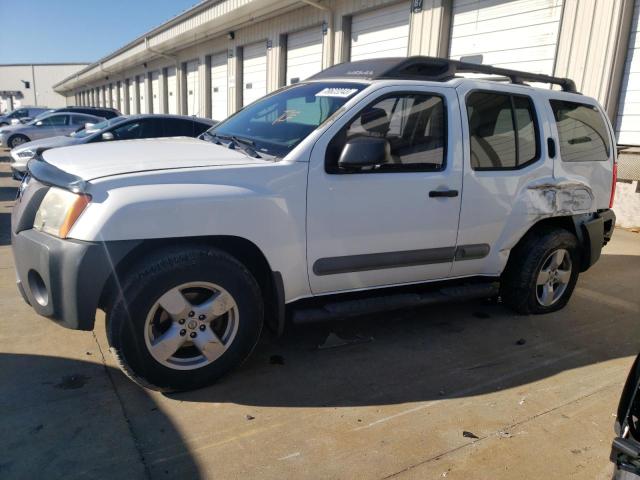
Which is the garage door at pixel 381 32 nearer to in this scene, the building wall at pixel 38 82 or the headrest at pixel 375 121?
the headrest at pixel 375 121

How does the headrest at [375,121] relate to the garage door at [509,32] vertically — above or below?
below

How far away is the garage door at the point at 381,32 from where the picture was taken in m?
11.2

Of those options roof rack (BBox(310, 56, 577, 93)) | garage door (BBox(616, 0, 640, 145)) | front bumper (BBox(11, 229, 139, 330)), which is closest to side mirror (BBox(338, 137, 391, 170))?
roof rack (BBox(310, 56, 577, 93))

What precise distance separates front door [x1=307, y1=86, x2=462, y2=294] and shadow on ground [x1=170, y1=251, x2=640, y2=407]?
528mm

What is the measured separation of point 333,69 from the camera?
14.1 feet

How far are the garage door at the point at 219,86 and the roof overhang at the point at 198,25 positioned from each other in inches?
35.2

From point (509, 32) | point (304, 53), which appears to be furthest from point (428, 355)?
point (304, 53)

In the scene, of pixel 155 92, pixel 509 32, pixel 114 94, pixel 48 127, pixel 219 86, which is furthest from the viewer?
pixel 114 94

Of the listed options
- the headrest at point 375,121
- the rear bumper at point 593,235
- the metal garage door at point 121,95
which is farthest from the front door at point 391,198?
the metal garage door at point 121,95

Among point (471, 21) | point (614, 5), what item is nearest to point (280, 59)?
point (471, 21)

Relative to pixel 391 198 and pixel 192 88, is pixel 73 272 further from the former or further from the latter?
pixel 192 88

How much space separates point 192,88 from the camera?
72.9 feet

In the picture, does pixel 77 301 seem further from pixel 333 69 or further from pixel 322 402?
pixel 333 69

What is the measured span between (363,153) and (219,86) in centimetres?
1779
